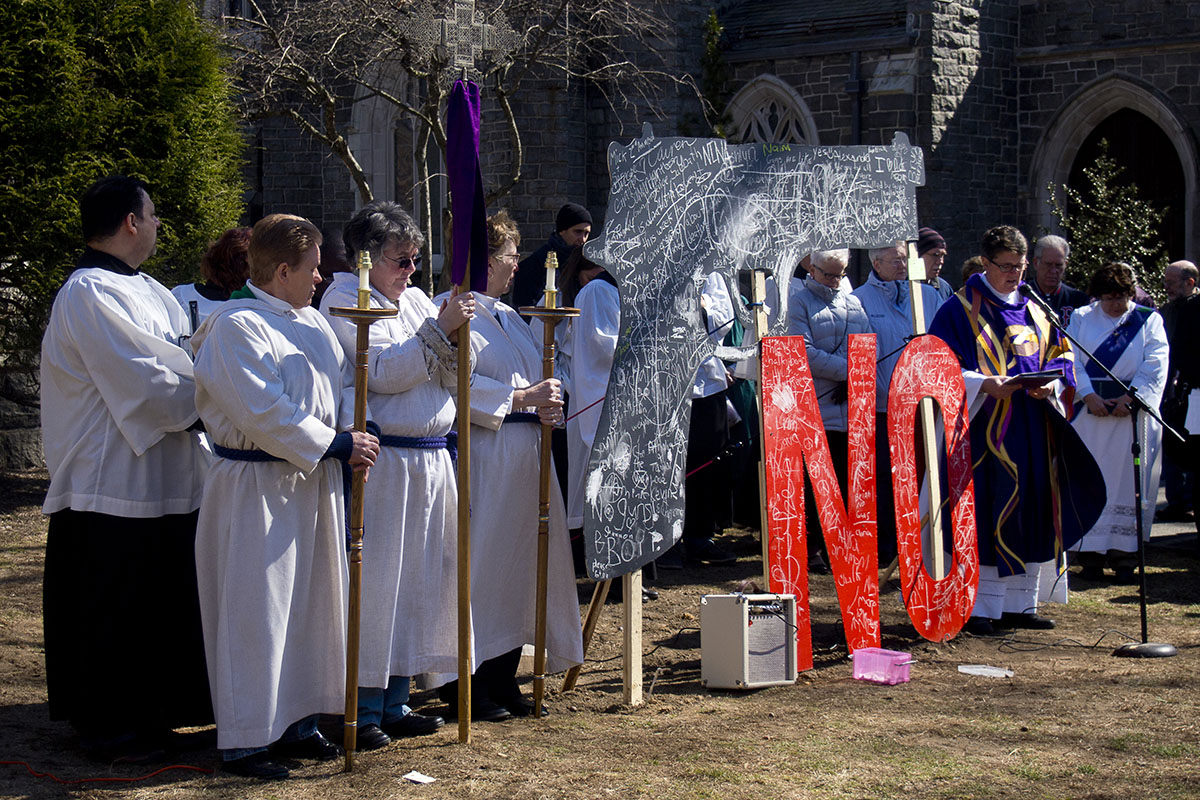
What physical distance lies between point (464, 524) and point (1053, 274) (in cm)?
533

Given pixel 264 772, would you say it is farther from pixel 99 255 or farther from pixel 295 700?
pixel 99 255

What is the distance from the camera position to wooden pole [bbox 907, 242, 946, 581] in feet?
21.4

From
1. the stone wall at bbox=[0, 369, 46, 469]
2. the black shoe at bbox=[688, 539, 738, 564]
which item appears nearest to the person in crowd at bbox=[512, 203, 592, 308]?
the black shoe at bbox=[688, 539, 738, 564]

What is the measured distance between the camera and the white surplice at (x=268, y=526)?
4402 millimetres

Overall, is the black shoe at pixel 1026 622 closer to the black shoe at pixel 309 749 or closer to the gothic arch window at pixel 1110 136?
the black shoe at pixel 309 749

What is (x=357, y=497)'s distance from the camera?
454 centimetres

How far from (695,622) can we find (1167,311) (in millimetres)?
5496

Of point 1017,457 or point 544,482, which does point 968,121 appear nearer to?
point 1017,457

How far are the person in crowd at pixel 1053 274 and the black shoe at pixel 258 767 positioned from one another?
5.85 m

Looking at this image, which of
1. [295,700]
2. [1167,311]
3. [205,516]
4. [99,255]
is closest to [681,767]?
[295,700]

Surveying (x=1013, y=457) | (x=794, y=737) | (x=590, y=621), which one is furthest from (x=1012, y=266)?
(x=794, y=737)

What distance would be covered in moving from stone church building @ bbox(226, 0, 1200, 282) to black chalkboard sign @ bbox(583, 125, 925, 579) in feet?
39.2

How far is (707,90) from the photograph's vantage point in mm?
19312

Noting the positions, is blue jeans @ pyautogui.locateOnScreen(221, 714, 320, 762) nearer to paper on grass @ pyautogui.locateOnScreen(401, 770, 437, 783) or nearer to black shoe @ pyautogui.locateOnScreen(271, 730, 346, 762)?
black shoe @ pyautogui.locateOnScreen(271, 730, 346, 762)
